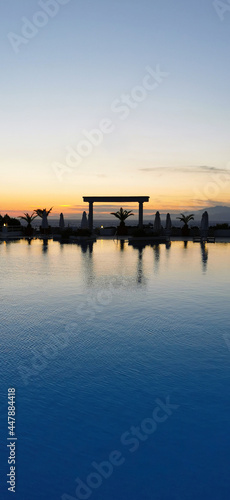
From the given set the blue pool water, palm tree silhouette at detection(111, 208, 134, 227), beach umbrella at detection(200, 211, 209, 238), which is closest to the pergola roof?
palm tree silhouette at detection(111, 208, 134, 227)

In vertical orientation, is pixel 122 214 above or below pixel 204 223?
above

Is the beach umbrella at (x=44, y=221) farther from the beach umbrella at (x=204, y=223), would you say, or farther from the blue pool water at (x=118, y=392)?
the blue pool water at (x=118, y=392)

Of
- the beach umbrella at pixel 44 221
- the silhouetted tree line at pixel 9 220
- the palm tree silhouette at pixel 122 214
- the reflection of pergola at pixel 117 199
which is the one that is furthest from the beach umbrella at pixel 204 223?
the silhouetted tree line at pixel 9 220

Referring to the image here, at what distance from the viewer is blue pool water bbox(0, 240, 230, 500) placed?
3496 mm

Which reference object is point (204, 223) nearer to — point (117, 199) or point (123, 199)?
point (123, 199)

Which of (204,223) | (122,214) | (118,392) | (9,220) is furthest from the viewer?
(9,220)

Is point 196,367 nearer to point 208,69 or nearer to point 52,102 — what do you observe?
point 208,69

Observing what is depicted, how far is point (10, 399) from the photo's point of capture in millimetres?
4832

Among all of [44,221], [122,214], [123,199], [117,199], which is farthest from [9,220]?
[123,199]

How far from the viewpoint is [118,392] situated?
5.05m

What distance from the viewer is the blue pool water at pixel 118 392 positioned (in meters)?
3.50

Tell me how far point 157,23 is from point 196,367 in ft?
42.5

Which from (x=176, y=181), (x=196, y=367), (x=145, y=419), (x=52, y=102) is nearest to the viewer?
(x=145, y=419)

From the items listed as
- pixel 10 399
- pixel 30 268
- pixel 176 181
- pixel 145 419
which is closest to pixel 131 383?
pixel 145 419
